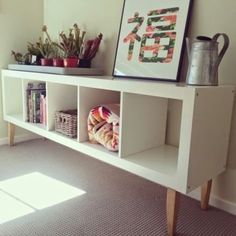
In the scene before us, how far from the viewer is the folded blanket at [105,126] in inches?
53.8

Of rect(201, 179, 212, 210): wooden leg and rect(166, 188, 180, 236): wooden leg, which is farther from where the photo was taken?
rect(201, 179, 212, 210): wooden leg

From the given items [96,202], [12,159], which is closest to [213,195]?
[96,202]

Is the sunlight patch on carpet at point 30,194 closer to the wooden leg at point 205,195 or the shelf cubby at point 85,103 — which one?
the shelf cubby at point 85,103

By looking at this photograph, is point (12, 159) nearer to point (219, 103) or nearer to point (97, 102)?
point (97, 102)

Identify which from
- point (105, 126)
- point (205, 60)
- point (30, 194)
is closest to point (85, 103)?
point (105, 126)

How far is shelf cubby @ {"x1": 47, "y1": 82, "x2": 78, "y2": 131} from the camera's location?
1.71 meters

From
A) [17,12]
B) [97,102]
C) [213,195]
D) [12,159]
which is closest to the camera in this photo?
[213,195]

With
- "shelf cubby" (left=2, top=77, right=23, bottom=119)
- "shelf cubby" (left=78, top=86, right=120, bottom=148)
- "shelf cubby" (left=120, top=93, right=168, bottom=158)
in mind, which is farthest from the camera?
"shelf cubby" (left=2, top=77, right=23, bottom=119)

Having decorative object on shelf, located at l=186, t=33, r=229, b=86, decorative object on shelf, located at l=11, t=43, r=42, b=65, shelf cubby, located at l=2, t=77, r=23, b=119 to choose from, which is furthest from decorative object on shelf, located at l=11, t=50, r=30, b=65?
decorative object on shelf, located at l=186, t=33, r=229, b=86

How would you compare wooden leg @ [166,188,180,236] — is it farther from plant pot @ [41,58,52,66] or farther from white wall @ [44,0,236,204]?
plant pot @ [41,58,52,66]

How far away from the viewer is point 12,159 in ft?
6.22

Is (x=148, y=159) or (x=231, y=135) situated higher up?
(x=231, y=135)

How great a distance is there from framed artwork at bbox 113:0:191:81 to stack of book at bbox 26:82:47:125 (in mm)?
578

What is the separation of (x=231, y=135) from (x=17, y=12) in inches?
69.9
